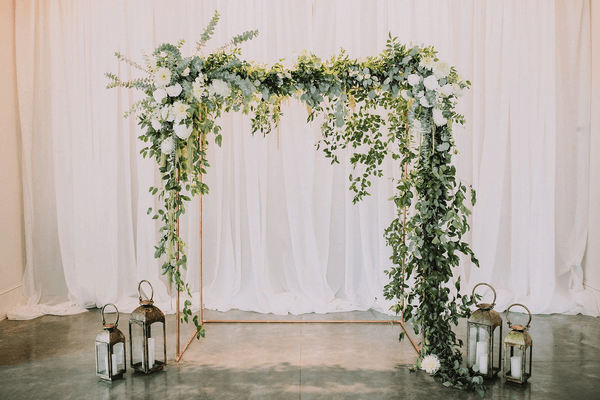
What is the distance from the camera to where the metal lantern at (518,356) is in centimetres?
283

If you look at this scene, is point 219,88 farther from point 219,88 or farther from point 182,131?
point 182,131

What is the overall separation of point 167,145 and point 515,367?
240 cm

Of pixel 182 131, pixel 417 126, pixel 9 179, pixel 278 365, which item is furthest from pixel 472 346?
pixel 9 179

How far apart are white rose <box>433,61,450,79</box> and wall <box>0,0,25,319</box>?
3.66 meters

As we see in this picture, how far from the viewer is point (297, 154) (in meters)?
4.53

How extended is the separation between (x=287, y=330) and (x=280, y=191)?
1340mm

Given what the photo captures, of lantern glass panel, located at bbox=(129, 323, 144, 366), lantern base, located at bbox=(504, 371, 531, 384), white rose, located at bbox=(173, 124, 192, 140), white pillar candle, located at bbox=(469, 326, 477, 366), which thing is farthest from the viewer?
lantern glass panel, located at bbox=(129, 323, 144, 366)

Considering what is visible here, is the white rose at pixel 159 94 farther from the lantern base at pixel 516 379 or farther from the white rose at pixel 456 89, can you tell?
the lantern base at pixel 516 379

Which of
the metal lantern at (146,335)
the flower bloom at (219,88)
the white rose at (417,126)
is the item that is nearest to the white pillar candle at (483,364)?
the white rose at (417,126)

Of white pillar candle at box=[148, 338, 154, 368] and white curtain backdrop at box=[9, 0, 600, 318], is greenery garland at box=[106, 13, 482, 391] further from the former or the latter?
white curtain backdrop at box=[9, 0, 600, 318]

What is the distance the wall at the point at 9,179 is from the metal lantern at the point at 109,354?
176cm

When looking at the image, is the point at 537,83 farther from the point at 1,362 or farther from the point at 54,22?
the point at 1,362

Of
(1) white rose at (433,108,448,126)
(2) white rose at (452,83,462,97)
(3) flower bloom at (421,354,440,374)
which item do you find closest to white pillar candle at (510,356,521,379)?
(3) flower bloom at (421,354,440,374)

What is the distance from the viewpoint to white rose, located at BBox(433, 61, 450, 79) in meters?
2.80
